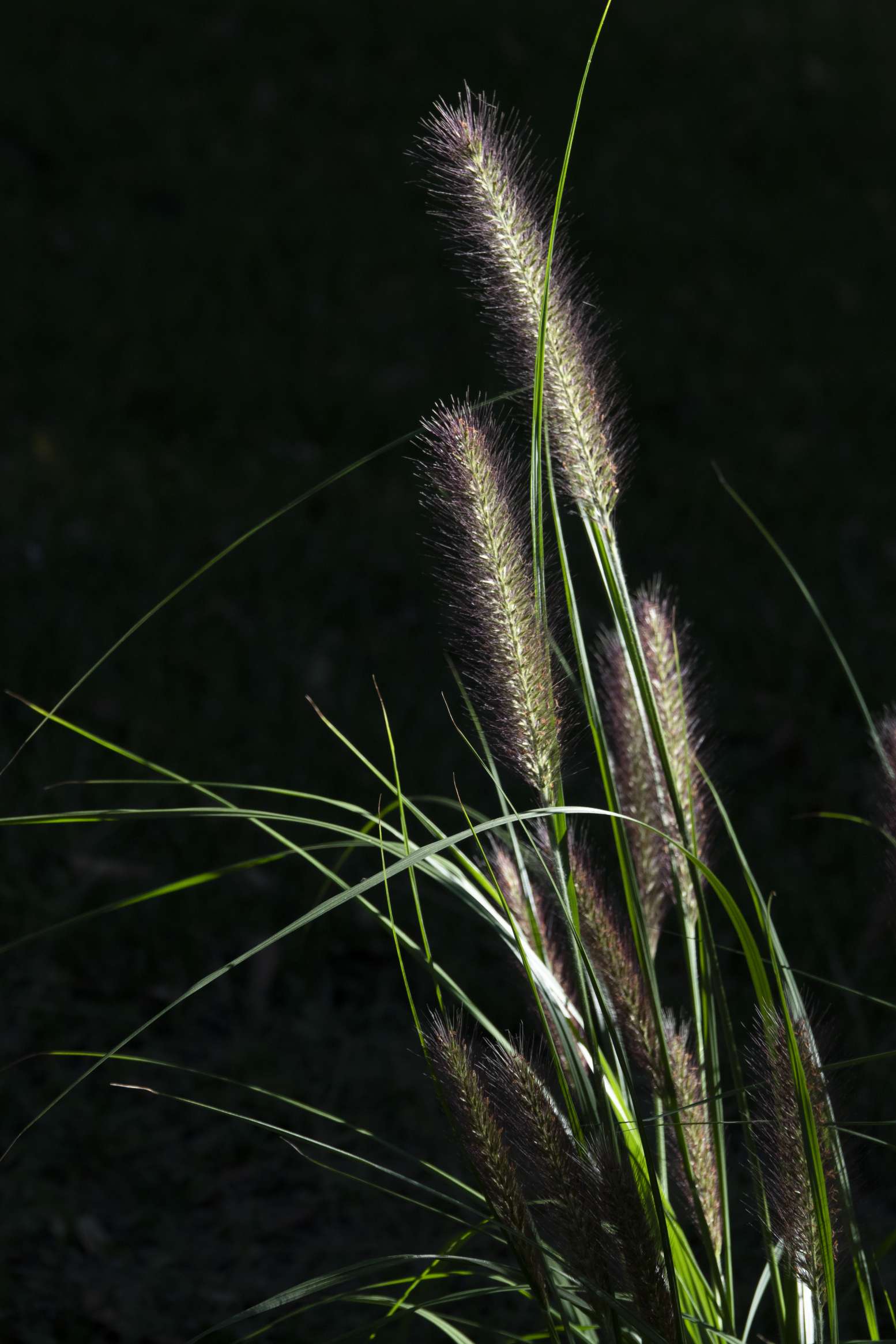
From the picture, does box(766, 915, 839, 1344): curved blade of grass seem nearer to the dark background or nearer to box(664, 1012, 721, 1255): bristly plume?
box(664, 1012, 721, 1255): bristly plume

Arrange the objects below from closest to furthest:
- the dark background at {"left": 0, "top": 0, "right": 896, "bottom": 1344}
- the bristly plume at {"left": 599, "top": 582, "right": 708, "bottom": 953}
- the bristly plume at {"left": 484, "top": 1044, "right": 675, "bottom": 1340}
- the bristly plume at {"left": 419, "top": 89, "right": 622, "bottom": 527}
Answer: the bristly plume at {"left": 484, "top": 1044, "right": 675, "bottom": 1340} → the bristly plume at {"left": 419, "top": 89, "right": 622, "bottom": 527} → the bristly plume at {"left": 599, "top": 582, "right": 708, "bottom": 953} → the dark background at {"left": 0, "top": 0, "right": 896, "bottom": 1344}

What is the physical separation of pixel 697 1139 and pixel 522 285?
780mm

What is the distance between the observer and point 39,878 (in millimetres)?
3023

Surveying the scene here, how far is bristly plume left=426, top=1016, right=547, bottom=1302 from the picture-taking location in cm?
108

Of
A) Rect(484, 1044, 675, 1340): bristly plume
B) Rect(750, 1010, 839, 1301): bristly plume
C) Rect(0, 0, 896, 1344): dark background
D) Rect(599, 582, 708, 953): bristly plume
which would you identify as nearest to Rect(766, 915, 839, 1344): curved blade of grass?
Rect(750, 1010, 839, 1301): bristly plume

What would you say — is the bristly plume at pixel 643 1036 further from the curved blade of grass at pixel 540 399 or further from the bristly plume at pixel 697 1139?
the curved blade of grass at pixel 540 399

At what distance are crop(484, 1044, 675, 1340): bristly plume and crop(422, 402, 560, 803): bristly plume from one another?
255mm

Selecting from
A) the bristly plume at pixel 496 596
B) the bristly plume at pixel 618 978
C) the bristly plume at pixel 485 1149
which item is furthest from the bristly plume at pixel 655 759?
the bristly plume at pixel 485 1149

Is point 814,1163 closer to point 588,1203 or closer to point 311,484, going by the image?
point 588,1203

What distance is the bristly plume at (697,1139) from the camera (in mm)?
1246

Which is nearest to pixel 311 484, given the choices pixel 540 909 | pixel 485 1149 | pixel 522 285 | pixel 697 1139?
pixel 540 909

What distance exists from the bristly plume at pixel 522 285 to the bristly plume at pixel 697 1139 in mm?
502

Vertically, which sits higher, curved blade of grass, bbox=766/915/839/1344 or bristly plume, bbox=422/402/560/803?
bristly plume, bbox=422/402/560/803

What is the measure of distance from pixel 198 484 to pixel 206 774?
1.66m
